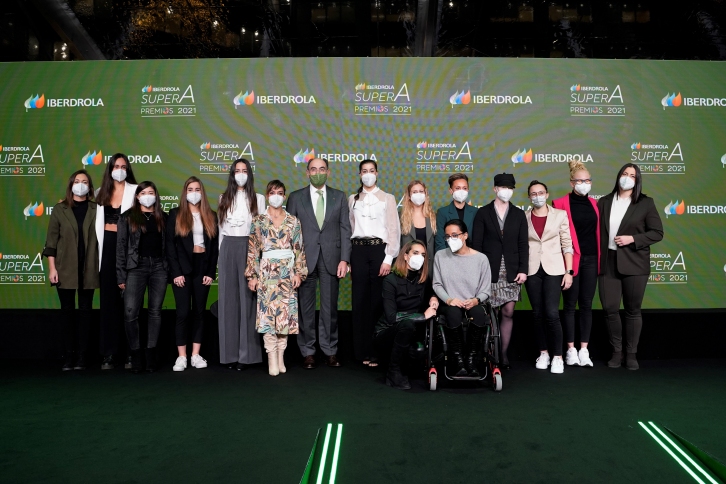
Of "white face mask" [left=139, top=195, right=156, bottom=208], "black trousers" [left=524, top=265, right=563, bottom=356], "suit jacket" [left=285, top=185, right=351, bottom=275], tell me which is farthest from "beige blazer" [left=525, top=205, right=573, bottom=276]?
"white face mask" [left=139, top=195, right=156, bottom=208]

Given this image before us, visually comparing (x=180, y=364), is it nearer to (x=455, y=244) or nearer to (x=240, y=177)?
(x=240, y=177)

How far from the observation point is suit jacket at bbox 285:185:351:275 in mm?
4691

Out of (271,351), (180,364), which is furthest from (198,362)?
(271,351)

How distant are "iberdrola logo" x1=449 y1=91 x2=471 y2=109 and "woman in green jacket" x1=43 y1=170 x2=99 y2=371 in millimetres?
3103

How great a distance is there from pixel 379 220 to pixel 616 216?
1793mm

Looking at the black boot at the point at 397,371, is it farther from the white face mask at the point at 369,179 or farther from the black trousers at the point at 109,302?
→ the black trousers at the point at 109,302

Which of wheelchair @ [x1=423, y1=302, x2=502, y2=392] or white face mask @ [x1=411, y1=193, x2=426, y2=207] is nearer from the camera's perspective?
wheelchair @ [x1=423, y1=302, x2=502, y2=392]

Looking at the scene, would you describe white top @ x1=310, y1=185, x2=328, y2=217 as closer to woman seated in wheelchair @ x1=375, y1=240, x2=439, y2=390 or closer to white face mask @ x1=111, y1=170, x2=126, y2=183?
woman seated in wheelchair @ x1=375, y1=240, x2=439, y2=390

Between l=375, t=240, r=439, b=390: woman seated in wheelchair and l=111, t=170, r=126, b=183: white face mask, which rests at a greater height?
l=111, t=170, r=126, b=183: white face mask

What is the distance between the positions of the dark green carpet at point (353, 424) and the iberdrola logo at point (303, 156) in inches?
74.3

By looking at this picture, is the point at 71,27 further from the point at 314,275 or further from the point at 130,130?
the point at 314,275

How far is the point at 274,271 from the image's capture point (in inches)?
175

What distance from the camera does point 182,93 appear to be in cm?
555

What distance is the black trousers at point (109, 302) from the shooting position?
463 centimetres
